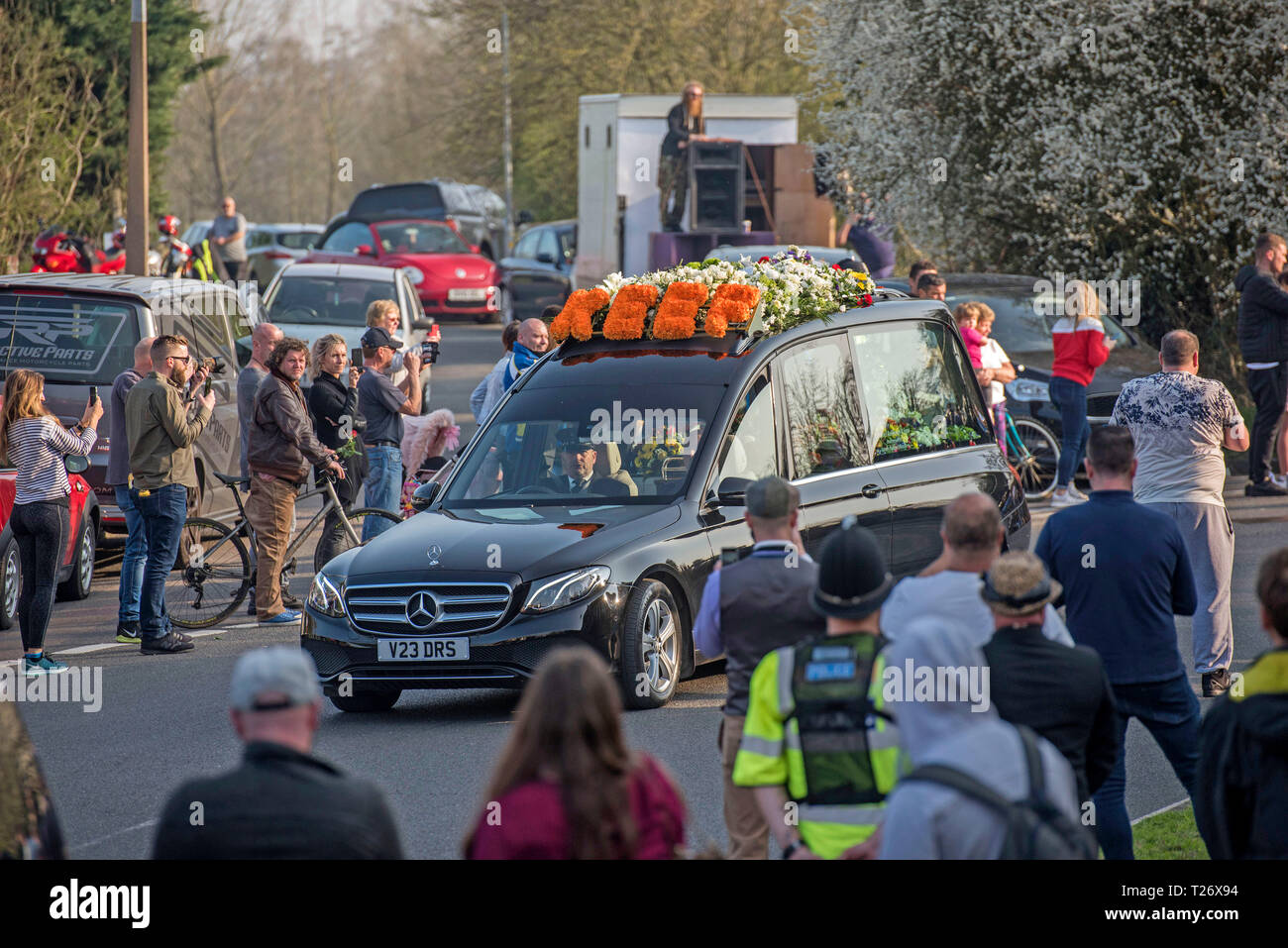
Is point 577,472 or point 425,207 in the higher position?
point 425,207

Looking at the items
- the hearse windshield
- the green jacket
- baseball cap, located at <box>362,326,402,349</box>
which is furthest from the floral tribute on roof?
baseball cap, located at <box>362,326,402,349</box>

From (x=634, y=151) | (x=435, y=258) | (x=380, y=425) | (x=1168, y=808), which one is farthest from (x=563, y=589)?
(x=435, y=258)

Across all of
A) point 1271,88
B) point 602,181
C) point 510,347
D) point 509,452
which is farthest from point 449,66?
point 509,452

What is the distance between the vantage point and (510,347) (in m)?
14.1

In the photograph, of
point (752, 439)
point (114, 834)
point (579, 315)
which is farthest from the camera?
point (579, 315)

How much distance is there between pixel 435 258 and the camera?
108ft

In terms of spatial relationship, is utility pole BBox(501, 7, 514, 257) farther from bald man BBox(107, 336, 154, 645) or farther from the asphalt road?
the asphalt road

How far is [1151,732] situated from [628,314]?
4.67m

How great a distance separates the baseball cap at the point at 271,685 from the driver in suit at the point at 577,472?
582 cm

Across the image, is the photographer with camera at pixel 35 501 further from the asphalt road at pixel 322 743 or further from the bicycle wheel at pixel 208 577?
the bicycle wheel at pixel 208 577

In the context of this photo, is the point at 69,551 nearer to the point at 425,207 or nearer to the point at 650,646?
the point at 650,646

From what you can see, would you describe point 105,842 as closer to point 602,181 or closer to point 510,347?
point 510,347

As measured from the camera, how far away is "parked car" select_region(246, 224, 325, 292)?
124 feet

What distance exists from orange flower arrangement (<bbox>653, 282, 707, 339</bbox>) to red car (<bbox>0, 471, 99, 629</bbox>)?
384 cm
